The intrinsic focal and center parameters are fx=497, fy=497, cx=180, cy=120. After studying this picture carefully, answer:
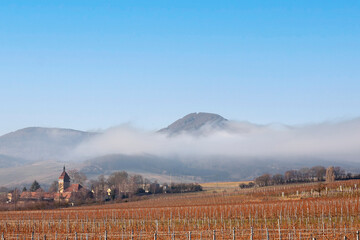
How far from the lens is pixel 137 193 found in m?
149

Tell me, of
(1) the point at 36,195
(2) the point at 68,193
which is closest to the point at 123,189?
(2) the point at 68,193

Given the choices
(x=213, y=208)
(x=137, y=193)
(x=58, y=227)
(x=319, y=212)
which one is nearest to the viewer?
(x=58, y=227)

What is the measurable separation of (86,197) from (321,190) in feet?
215

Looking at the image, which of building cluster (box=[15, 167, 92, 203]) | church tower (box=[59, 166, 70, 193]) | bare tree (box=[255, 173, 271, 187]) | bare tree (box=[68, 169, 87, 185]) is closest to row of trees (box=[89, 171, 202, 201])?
building cluster (box=[15, 167, 92, 203])

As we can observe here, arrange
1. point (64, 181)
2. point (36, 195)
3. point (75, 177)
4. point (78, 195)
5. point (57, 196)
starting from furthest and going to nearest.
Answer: point (75, 177), point (64, 181), point (57, 196), point (36, 195), point (78, 195)

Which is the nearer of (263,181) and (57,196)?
(57,196)

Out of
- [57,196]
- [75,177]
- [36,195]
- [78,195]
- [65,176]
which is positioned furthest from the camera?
[75,177]

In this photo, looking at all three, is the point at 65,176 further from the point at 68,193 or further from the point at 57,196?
the point at 57,196

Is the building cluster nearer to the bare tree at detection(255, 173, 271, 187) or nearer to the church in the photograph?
the church

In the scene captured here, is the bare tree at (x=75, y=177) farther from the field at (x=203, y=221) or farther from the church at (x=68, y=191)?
the field at (x=203, y=221)

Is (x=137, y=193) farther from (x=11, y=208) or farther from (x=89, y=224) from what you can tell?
(x=89, y=224)

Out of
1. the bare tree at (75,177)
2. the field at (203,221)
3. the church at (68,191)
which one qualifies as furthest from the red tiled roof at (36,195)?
the field at (203,221)

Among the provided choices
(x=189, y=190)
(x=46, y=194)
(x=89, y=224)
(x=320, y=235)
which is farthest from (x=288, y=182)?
(x=320, y=235)

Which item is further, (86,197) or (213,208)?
(86,197)
